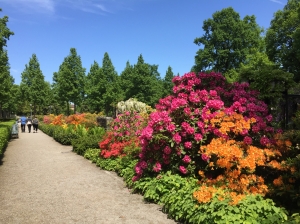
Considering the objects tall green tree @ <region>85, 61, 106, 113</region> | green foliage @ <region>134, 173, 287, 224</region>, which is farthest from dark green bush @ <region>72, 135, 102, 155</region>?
tall green tree @ <region>85, 61, 106, 113</region>

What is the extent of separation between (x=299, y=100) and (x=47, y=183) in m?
6.25

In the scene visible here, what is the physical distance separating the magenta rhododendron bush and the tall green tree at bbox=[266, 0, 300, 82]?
20053 millimetres

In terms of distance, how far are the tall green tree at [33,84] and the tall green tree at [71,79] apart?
6.01 metres

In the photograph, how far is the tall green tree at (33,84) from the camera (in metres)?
38.3

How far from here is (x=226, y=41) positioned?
30.6 metres

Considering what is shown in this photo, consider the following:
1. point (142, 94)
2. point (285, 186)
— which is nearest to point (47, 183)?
point (285, 186)

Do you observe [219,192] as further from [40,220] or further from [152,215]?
[40,220]

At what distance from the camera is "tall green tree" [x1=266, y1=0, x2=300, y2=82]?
2296cm

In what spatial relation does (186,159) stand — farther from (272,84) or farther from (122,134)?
(122,134)

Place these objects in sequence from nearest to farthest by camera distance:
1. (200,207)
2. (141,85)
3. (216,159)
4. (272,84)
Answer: (200,207) < (216,159) < (272,84) < (141,85)

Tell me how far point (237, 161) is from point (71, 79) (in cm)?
3239

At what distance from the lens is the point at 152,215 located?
14.8 feet

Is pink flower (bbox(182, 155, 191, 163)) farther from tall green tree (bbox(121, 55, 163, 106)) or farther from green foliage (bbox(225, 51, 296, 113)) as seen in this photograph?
tall green tree (bbox(121, 55, 163, 106))

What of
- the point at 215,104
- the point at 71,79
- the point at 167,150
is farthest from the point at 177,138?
the point at 71,79
